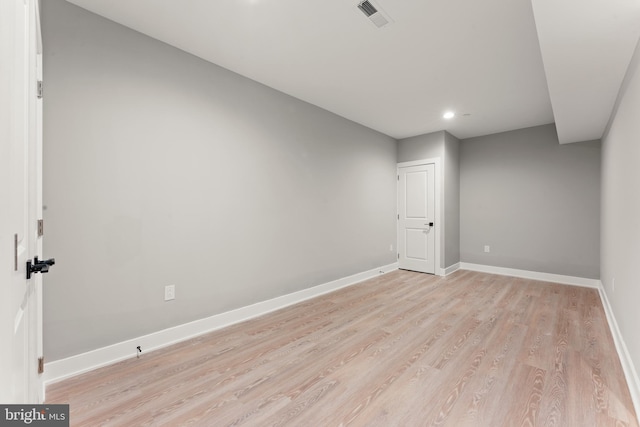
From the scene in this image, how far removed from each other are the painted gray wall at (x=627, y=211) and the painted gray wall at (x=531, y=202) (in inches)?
71.0

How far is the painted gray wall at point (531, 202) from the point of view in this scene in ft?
14.4

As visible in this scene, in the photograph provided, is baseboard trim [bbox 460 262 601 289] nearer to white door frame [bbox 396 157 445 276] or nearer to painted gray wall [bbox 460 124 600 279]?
painted gray wall [bbox 460 124 600 279]

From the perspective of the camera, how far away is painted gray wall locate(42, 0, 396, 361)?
78.5 inches

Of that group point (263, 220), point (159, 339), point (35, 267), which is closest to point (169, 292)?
point (159, 339)

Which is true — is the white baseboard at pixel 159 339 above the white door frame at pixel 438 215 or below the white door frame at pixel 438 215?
below

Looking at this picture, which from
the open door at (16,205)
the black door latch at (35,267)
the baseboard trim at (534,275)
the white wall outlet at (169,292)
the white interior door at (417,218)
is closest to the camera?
the open door at (16,205)

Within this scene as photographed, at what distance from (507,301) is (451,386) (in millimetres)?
2307

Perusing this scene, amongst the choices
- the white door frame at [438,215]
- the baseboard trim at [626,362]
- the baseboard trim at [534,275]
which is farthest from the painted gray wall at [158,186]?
the baseboard trim at [534,275]

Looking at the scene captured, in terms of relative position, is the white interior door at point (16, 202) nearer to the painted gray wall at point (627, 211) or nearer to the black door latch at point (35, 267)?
the black door latch at point (35, 267)

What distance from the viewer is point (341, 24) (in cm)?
224

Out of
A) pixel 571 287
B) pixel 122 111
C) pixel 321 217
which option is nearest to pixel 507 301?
pixel 571 287

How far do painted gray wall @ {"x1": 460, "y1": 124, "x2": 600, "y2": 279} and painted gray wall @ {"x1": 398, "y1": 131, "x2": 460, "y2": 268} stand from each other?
212mm

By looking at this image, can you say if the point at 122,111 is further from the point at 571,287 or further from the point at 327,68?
the point at 571,287

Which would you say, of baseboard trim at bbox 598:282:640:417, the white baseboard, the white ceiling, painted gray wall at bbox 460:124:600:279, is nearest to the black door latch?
the white baseboard
